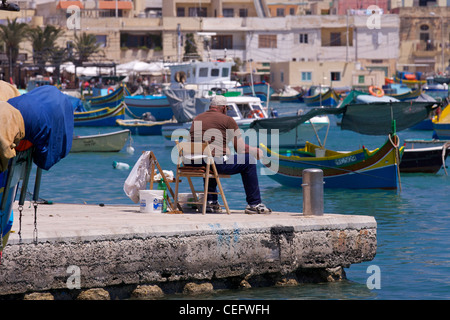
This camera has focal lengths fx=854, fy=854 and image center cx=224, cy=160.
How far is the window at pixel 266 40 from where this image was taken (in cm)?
8606

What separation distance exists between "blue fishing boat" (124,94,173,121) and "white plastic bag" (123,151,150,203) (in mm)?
32367

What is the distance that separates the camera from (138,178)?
34.7 ft

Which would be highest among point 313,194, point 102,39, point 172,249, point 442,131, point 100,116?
point 102,39

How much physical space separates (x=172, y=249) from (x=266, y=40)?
7907 cm

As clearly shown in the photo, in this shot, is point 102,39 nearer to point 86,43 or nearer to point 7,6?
point 86,43

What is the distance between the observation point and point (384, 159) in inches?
763

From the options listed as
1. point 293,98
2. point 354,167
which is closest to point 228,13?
point 293,98

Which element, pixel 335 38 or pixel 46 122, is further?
pixel 335 38

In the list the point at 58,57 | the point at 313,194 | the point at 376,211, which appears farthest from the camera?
the point at 58,57

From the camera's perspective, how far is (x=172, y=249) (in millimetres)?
8516

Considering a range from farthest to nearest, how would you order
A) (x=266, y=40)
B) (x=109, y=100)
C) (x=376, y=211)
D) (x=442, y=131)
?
1. (x=266, y=40)
2. (x=109, y=100)
3. (x=442, y=131)
4. (x=376, y=211)

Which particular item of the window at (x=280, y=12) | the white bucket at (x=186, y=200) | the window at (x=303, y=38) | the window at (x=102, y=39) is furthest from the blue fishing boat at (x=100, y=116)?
the window at (x=280, y=12)

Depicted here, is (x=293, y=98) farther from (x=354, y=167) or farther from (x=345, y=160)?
(x=345, y=160)

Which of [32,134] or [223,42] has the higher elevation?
[223,42]
